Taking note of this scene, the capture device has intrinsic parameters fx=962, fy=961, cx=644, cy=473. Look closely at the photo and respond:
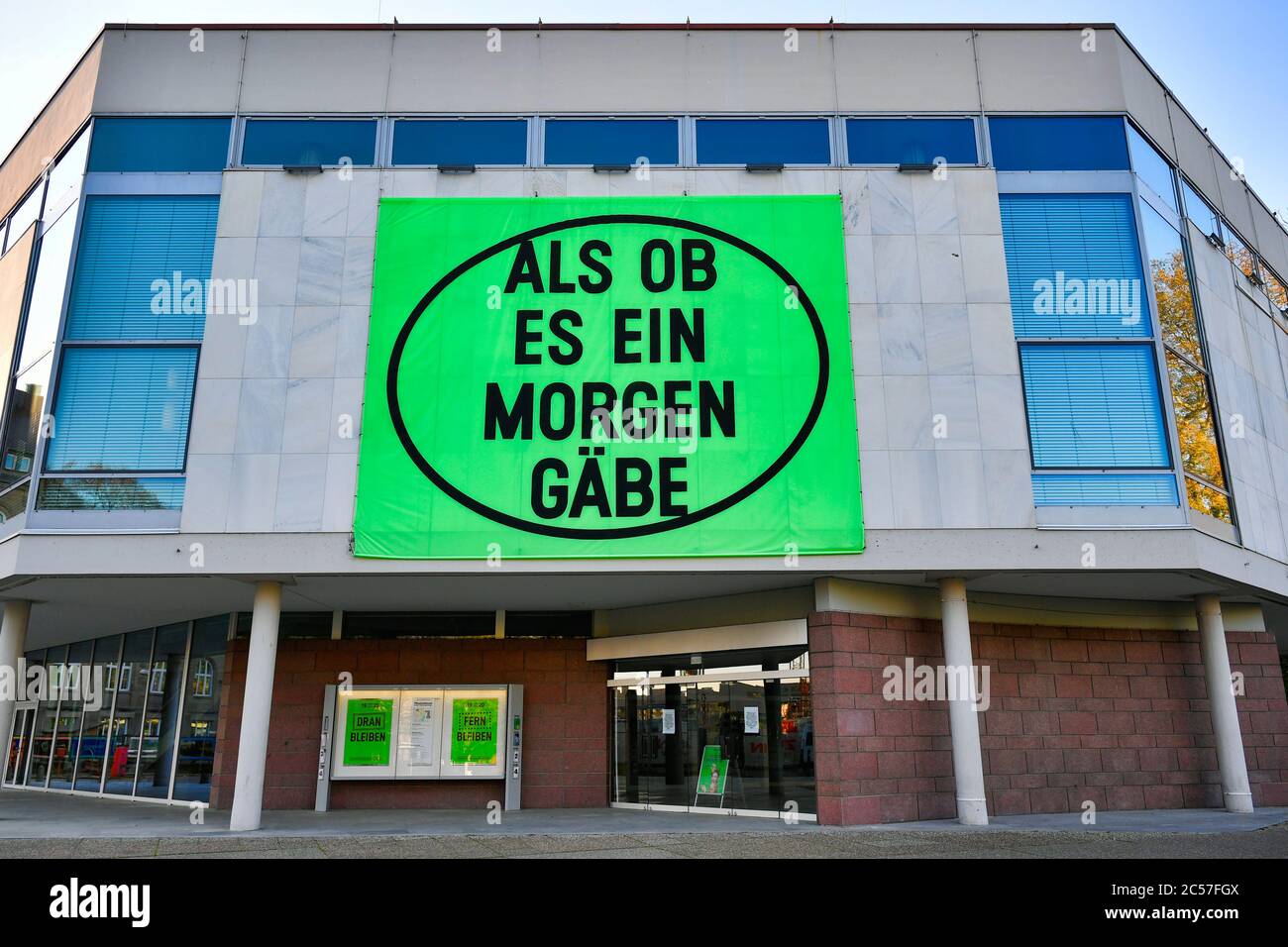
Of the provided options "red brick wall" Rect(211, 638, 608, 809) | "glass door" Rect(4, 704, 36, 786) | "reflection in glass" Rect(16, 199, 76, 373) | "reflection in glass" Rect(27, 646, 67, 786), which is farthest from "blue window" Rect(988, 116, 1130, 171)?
"glass door" Rect(4, 704, 36, 786)

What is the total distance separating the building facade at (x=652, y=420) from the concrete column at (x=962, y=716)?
8 cm

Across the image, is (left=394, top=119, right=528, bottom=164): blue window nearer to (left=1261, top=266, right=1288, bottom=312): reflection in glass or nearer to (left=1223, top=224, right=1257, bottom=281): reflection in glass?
(left=1223, top=224, right=1257, bottom=281): reflection in glass

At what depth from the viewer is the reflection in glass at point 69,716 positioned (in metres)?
21.9

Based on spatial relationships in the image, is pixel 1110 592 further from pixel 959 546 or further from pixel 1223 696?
pixel 959 546

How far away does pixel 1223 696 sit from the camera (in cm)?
1638

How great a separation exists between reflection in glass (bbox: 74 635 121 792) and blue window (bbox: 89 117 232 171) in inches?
430

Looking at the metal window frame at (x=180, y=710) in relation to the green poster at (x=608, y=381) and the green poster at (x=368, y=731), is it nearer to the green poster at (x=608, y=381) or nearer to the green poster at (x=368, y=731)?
the green poster at (x=368, y=731)

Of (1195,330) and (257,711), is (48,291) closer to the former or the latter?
(257,711)

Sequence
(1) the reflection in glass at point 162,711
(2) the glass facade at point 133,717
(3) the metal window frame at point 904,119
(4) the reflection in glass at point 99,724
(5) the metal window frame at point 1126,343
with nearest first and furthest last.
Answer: (5) the metal window frame at point 1126,343
(3) the metal window frame at point 904,119
(2) the glass facade at point 133,717
(1) the reflection in glass at point 162,711
(4) the reflection in glass at point 99,724

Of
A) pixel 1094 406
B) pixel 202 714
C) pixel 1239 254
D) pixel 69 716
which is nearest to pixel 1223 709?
pixel 1094 406

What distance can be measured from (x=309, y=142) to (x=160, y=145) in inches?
100

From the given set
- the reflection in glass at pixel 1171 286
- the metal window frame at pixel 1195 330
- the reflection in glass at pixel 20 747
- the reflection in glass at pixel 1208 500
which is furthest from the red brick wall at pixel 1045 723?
the reflection in glass at pixel 20 747

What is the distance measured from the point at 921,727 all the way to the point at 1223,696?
5.69 m
